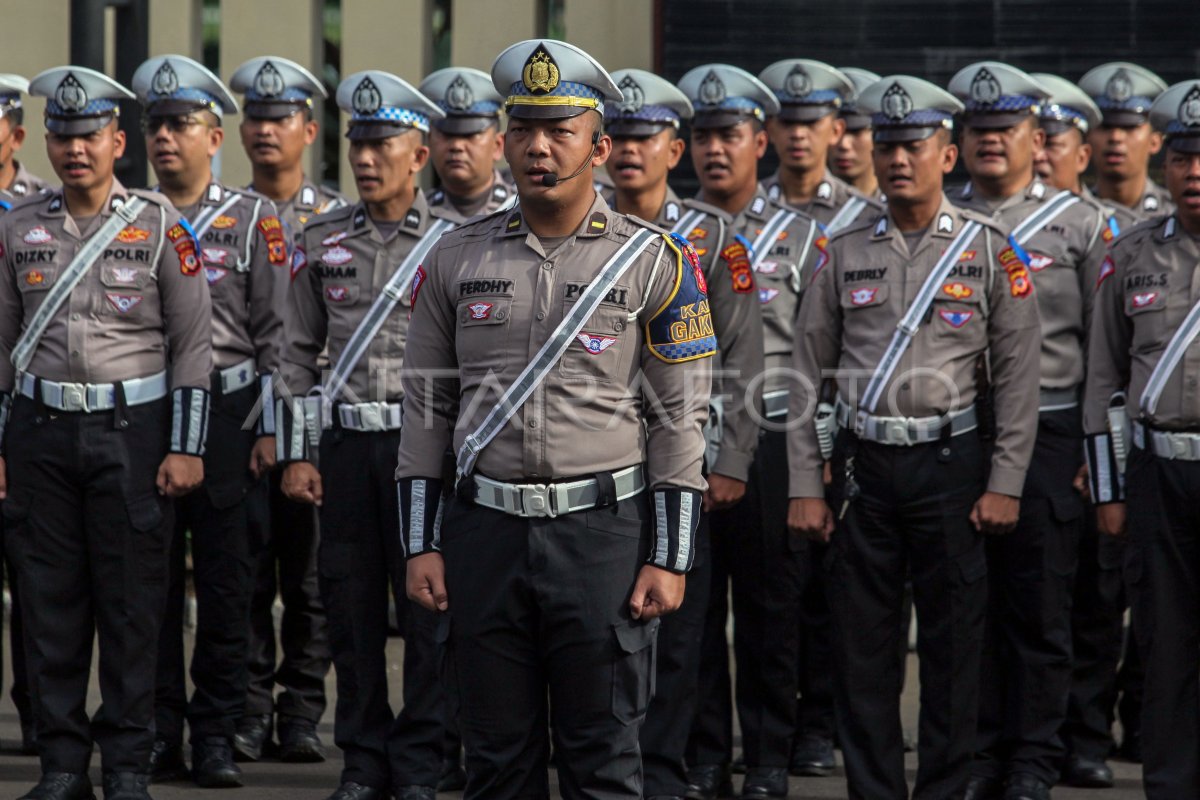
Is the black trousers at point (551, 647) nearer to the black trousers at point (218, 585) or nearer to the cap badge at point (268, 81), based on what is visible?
the black trousers at point (218, 585)

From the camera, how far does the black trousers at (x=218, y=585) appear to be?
7.03 metres

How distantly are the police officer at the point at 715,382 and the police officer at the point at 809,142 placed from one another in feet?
4.18

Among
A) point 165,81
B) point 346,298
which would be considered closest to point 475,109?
point 346,298

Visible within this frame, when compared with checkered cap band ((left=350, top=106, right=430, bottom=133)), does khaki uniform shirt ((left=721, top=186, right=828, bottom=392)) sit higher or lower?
lower

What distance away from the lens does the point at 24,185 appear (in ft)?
26.5

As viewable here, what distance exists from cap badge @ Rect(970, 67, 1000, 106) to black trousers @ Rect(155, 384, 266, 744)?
2771mm

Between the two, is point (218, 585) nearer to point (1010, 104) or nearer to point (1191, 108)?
point (1010, 104)

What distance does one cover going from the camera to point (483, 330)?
15.6 feet

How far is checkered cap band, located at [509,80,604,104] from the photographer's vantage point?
186 inches

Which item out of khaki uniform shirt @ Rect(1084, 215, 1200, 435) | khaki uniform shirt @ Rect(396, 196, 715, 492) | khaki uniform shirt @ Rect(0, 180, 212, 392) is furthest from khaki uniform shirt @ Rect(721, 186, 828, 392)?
khaki uniform shirt @ Rect(396, 196, 715, 492)

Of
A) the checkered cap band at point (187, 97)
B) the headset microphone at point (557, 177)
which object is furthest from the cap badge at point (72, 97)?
the headset microphone at point (557, 177)

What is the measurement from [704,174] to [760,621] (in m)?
1.62

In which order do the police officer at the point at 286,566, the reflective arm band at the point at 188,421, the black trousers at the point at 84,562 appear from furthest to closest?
1. the police officer at the point at 286,566
2. the reflective arm band at the point at 188,421
3. the black trousers at the point at 84,562

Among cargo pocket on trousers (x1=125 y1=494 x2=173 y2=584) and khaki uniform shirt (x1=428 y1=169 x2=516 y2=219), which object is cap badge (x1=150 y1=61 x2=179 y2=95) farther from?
cargo pocket on trousers (x1=125 y1=494 x2=173 y2=584)
